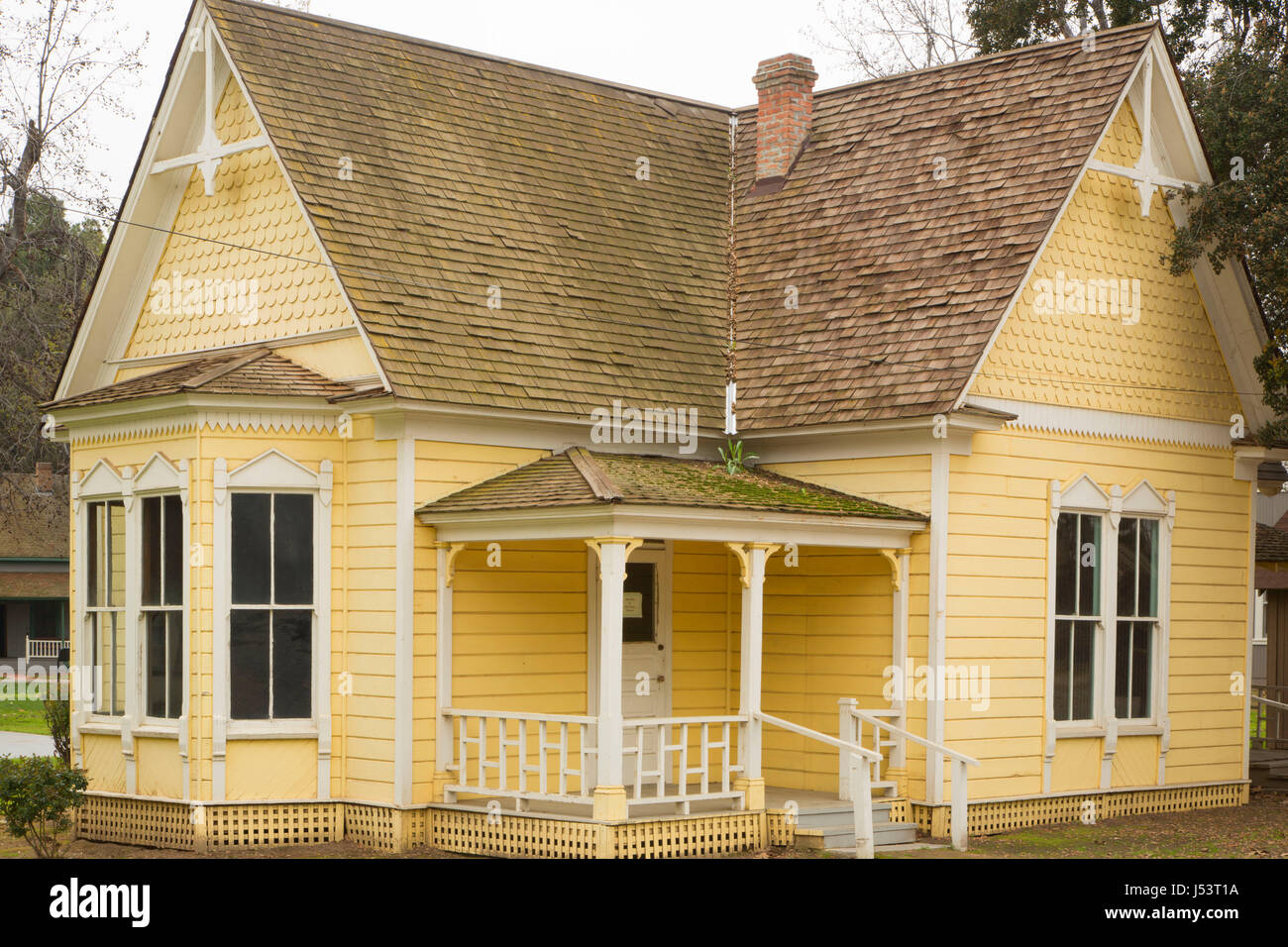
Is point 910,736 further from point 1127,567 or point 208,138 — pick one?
point 208,138

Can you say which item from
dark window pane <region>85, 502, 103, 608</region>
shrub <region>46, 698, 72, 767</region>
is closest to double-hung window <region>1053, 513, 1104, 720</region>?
dark window pane <region>85, 502, 103, 608</region>

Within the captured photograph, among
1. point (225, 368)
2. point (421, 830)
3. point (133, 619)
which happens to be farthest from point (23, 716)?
point (421, 830)

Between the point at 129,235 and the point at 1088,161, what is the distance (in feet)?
33.0

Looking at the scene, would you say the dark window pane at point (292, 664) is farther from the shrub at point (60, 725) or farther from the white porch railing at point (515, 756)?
the shrub at point (60, 725)

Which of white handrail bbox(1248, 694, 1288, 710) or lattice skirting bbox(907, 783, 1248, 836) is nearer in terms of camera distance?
lattice skirting bbox(907, 783, 1248, 836)

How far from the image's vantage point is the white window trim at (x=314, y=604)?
14.7 metres

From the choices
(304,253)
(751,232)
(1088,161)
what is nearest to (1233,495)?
(1088,161)

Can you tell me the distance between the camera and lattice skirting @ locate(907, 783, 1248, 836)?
15367mm

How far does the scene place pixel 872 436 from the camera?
16094mm

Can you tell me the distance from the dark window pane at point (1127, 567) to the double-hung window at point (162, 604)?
9.41 m

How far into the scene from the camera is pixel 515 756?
51.2 ft

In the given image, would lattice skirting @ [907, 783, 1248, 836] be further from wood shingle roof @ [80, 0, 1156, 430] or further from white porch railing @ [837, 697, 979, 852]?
wood shingle roof @ [80, 0, 1156, 430]

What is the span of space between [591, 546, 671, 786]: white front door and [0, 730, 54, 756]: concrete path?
1022 centimetres

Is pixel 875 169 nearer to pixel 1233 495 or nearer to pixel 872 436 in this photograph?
pixel 872 436
